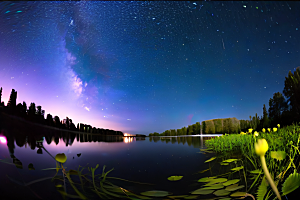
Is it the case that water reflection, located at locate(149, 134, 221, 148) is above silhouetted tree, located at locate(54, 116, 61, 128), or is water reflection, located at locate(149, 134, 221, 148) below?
below

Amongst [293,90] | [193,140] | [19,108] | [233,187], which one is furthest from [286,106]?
[19,108]

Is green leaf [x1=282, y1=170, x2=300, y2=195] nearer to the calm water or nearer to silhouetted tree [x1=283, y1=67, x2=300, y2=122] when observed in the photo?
the calm water

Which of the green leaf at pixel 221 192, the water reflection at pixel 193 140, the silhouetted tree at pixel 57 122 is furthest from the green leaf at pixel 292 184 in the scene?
the water reflection at pixel 193 140

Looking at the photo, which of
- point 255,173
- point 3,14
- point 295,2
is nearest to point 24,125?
point 3,14

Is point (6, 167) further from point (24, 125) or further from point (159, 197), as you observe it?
point (159, 197)

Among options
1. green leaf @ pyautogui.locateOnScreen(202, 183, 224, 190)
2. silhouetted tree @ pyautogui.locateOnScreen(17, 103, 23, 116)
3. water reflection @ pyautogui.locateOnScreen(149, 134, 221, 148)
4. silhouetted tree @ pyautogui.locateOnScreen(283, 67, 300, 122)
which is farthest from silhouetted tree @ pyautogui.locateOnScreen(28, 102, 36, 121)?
silhouetted tree @ pyautogui.locateOnScreen(283, 67, 300, 122)

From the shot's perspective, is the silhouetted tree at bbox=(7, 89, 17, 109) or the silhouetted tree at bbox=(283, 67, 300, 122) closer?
the silhouetted tree at bbox=(7, 89, 17, 109)

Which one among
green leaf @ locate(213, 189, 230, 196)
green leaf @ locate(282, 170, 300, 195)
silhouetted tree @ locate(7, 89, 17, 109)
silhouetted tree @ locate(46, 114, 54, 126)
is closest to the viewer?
green leaf @ locate(282, 170, 300, 195)

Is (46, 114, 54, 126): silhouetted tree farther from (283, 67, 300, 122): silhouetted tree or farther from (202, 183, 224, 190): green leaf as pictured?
(283, 67, 300, 122): silhouetted tree

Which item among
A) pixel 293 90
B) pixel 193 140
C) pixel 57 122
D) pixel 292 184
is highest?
pixel 293 90

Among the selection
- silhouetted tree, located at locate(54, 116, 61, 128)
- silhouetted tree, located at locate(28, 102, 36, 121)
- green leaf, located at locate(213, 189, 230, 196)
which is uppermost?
silhouetted tree, located at locate(28, 102, 36, 121)

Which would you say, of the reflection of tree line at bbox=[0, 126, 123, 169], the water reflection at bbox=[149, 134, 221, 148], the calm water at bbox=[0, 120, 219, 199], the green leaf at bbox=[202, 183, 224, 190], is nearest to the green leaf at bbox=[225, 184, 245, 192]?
the green leaf at bbox=[202, 183, 224, 190]

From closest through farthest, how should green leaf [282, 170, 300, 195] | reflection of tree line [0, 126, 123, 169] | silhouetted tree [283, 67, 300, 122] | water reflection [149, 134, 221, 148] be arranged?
1. green leaf [282, 170, 300, 195]
2. reflection of tree line [0, 126, 123, 169]
3. silhouetted tree [283, 67, 300, 122]
4. water reflection [149, 134, 221, 148]

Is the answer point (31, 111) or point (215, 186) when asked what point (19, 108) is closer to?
point (31, 111)
